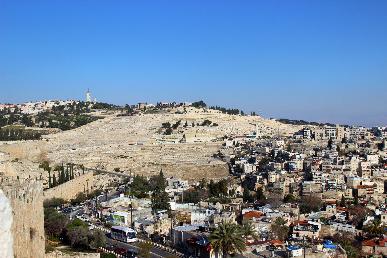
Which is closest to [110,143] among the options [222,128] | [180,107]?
[222,128]

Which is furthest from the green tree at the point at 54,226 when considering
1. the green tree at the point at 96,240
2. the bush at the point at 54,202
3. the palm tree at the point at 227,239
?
the bush at the point at 54,202

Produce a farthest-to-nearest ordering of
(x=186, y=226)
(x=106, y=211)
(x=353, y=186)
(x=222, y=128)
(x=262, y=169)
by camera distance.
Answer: (x=222, y=128) → (x=262, y=169) → (x=353, y=186) → (x=106, y=211) → (x=186, y=226)

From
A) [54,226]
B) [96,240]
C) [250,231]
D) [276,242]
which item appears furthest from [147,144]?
[96,240]

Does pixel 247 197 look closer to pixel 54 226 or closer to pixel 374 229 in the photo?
pixel 374 229

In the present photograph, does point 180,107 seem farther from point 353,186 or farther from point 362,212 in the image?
point 362,212

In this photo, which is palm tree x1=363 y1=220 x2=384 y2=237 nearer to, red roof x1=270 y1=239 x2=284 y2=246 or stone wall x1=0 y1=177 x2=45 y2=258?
red roof x1=270 y1=239 x2=284 y2=246
